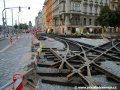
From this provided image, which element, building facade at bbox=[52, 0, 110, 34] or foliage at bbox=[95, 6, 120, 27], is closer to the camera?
foliage at bbox=[95, 6, 120, 27]

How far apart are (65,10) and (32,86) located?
42.0 m

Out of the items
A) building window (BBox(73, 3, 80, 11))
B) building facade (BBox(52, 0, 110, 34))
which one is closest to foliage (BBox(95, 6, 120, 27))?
building facade (BBox(52, 0, 110, 34))

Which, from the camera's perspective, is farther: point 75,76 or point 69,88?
point 75,76

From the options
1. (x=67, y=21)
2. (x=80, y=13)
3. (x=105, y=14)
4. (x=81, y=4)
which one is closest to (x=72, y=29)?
(x=67, y=21)

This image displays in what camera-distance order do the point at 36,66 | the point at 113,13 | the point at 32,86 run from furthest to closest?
the point at 113,13, the point at 36,66, the point at 32,86

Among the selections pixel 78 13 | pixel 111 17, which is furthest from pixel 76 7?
pixel 111 17

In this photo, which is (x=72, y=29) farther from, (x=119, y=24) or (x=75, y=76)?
(x=75, y=76)

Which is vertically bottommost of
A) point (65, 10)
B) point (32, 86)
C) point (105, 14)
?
point (32, 86)

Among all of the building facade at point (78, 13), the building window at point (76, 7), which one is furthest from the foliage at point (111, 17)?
the building window at point (76, 7)

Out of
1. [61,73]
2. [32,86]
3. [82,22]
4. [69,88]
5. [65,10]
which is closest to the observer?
[69,88]

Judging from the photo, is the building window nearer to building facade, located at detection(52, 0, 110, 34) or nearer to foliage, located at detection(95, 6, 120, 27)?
building facade, located at detection(52, 0, 110, 34)

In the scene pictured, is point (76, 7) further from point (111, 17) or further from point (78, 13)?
point (111, 17)

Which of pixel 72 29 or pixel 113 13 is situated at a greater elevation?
pixel 113 13

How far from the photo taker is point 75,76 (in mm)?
4477
